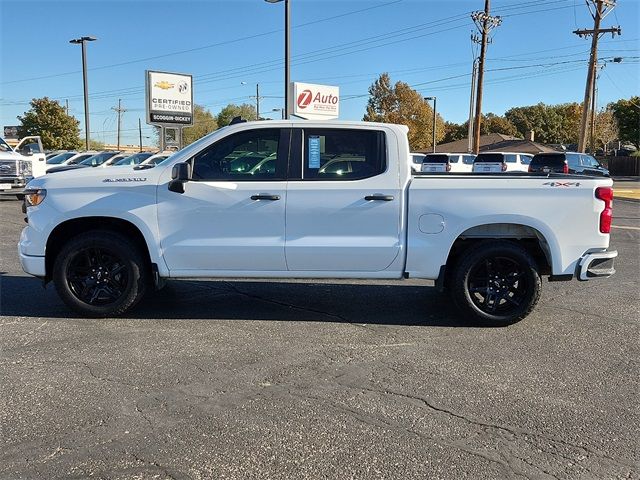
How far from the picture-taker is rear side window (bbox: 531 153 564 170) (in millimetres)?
24312

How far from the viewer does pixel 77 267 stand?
5.58 meters

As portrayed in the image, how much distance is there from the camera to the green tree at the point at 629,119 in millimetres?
72113

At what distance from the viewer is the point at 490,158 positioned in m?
28.0

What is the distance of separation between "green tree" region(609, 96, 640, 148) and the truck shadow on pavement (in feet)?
249

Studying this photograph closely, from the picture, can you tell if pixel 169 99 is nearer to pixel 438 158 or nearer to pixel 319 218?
pixel 438 158

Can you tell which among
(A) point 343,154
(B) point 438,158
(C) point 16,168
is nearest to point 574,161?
(B) point 438,158

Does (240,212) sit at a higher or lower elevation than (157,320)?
higher

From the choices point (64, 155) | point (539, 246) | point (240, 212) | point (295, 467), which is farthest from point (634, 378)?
point (64, 155)

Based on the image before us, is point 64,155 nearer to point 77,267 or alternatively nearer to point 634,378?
point 77,267

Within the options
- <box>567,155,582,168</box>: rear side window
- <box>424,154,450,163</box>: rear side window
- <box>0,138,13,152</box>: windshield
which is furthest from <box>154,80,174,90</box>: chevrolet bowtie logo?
<box>567,155,582,168</box>: rear side window

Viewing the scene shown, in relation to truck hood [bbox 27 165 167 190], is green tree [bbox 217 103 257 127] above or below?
above

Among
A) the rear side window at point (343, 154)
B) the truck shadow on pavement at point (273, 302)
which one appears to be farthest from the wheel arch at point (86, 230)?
the rear side window at point (343, 154)

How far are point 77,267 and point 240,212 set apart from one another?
171 centimetres

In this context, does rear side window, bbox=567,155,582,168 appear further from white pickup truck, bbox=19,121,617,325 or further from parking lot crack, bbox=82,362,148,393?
parking lot crack, bbox=82,362,148,393
